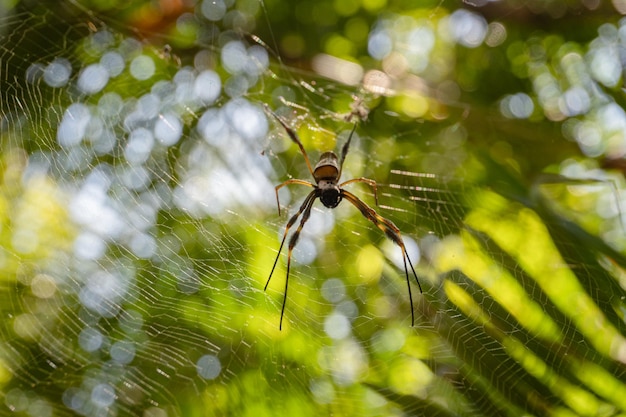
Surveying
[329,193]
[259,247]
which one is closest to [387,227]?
[329,193]

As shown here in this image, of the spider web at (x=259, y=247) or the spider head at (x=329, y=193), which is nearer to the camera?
the spider web at (x=259, y=247)

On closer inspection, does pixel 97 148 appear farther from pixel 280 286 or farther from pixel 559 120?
pixel 559 120

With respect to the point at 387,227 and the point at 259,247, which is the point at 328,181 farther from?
the point at 259,247

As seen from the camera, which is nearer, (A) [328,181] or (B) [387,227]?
(B) [387,227]

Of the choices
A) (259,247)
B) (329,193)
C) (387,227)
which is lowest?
(259,247)

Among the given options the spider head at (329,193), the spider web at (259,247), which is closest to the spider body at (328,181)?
the spider head at (329,193)

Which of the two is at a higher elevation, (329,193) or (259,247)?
(329,193)

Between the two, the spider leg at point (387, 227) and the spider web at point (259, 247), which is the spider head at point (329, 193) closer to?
the spider leg at point (387, 227)

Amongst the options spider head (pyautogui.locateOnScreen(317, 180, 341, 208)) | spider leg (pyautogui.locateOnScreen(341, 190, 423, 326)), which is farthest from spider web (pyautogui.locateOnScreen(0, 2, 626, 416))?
spider head (pyautogui.locateOnScreen(317, 180, 341, 208))
